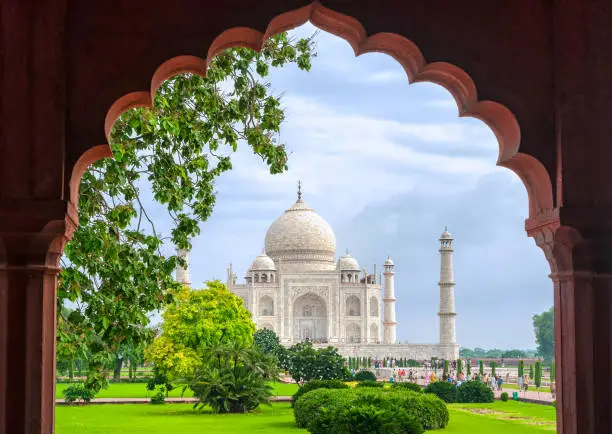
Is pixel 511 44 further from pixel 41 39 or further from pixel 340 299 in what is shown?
pixel 340 299

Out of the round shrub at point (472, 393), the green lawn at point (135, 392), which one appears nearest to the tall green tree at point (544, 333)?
the green lawn at point (135, 392)

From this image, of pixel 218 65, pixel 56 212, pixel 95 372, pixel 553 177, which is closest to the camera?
pixel 56 212

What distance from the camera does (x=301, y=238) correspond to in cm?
4622

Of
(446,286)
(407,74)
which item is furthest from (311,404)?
(446,286)

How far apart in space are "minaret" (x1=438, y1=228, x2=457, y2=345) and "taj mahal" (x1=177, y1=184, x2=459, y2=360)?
1558mm

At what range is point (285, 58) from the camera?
24.1 feet

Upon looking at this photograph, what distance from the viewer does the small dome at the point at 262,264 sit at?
150ft

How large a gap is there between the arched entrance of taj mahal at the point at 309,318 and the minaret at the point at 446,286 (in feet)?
23.9

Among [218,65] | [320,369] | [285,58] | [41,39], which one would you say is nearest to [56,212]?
[41,39]

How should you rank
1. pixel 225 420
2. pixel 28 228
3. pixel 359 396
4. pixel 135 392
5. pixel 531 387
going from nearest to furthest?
pixel 28 228 → pixel 359 396 → pixel 225 420 → pixel 135 392 → pixel 531 387

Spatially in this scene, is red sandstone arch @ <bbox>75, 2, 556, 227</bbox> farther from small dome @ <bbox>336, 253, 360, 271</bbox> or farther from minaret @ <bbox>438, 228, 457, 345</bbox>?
small dome @ <bbox>336, 253, 360, 271</bbox>

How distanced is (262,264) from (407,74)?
139 ft

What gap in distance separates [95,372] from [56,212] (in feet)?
12.1

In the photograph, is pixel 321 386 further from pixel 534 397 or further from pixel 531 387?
pixel 531 387
